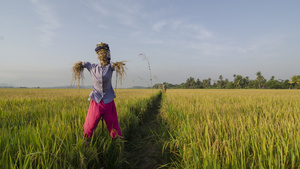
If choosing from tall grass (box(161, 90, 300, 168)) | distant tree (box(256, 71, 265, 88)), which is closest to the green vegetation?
distant tree (box(256, 71, 265, 88))

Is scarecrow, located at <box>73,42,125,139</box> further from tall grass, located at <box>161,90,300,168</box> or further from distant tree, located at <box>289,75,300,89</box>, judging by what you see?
distant tree, located at <box>289,75,300,89</box>

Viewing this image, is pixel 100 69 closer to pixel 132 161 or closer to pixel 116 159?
pixel 116 159

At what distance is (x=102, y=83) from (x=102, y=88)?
0.07 metres

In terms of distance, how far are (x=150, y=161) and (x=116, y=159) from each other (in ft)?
1.77

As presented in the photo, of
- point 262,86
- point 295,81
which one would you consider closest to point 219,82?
point 262,86

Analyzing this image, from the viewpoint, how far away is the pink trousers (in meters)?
1.75

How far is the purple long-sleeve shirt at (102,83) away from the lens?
1.90 metres

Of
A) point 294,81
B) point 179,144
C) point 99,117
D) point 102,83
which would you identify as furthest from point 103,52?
point 294,81

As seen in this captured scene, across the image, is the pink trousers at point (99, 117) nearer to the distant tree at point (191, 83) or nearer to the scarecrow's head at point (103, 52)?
the scarecrow's head at point (103, 52)

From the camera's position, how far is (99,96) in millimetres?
1887

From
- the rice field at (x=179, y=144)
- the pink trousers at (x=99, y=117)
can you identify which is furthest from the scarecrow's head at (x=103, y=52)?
the rice field at (x=179, y=144)

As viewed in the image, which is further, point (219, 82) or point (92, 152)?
point (219, 82)

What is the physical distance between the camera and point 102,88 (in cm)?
192

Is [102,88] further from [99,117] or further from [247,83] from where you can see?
[247,83]
